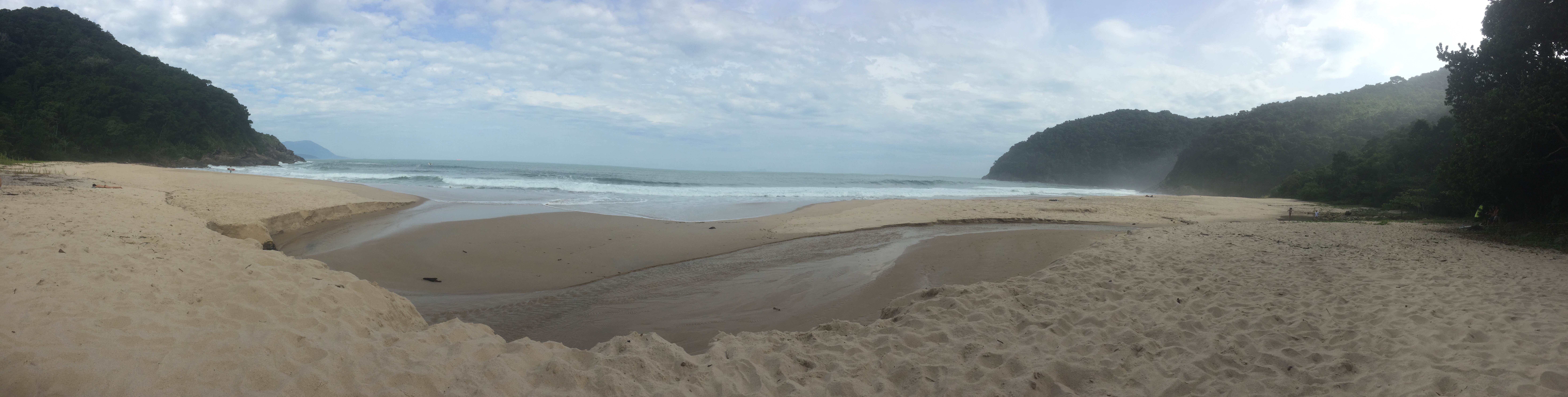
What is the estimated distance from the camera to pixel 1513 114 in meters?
8.68

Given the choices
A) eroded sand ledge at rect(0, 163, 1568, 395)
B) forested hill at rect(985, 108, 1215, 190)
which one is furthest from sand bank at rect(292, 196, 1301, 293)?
forested hill at rect(985, 108, 1215, 190)

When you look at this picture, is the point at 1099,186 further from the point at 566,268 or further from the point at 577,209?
the point at 566,268

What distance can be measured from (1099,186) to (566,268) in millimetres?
64461

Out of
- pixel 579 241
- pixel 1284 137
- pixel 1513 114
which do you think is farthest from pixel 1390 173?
pixel 579 241

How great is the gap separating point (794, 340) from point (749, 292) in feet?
7.31

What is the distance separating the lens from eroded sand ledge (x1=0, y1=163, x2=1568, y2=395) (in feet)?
8.77

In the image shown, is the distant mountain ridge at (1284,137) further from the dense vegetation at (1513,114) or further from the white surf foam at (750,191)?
the dense vegetation at (1513,114)

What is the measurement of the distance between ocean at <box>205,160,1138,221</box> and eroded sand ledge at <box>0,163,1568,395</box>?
876cm

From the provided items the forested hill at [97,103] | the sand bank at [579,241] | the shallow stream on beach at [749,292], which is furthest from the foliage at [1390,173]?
the forested hill at [97,103]

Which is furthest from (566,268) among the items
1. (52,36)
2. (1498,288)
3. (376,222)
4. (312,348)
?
(52,36)

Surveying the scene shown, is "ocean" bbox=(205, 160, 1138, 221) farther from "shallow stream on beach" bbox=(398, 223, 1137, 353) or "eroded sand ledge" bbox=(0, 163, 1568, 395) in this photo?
"eroded sand ledge" bbox=(0, 163, 1568, 395)

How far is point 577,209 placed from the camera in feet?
48.6

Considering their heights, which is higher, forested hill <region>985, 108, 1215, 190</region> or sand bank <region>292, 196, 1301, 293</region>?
forested hill <region>985, 108, 1215, 190</region>

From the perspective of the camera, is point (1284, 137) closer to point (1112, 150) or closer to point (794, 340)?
point (1112, 150)
